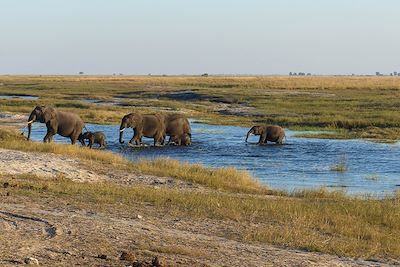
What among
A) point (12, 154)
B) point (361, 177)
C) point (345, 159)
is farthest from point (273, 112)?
point (12, 154)

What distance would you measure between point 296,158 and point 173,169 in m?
9.19

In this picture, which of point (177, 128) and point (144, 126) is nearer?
point (144, 126)

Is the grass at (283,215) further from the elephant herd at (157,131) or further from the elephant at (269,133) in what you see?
the elephant at (269,133)

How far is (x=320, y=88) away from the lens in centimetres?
8894

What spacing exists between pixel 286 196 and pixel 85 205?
6053 mm

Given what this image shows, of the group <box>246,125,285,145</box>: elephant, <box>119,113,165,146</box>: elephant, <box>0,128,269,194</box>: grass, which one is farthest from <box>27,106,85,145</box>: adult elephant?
<box>246,125,285,145</box>: elephant

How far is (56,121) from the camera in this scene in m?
29.5

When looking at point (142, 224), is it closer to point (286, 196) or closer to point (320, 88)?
point (286, 196)

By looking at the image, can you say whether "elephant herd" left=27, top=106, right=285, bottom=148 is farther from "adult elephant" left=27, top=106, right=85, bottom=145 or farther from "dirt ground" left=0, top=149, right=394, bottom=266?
"dirt ground" left=0, top=149, right=394, bottom=266

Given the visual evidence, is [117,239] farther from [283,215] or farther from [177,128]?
[177,128]

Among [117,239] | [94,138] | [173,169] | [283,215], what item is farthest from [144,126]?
[117,239]

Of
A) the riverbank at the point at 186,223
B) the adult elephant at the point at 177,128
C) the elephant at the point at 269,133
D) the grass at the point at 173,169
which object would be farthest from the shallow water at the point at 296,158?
the riverbank at the point at 186,223

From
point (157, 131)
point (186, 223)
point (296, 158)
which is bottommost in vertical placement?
point (296, 158)

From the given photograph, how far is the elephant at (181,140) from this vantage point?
109ft
